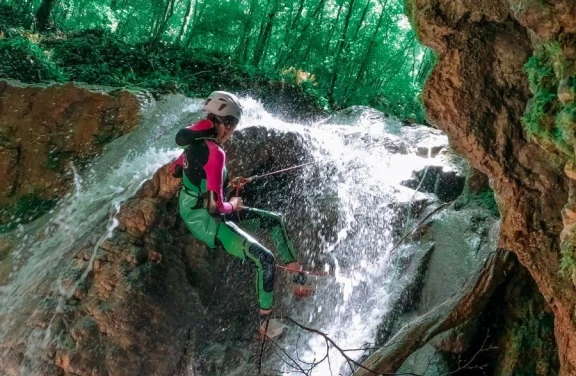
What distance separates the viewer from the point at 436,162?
9906 mm

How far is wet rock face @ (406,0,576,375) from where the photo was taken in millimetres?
4000

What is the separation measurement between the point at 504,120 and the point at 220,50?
2237cm

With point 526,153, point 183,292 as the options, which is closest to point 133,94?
point 183,292

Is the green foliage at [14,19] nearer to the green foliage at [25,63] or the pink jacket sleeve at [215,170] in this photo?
the green foliage at [25,63]

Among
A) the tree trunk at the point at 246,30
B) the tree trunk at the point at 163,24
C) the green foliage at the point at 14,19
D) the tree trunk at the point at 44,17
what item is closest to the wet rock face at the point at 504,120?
the tree trunk at the point at 163,24

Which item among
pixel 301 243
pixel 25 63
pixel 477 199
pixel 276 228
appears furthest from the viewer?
pixel 25 63

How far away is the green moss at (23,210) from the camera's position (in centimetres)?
814

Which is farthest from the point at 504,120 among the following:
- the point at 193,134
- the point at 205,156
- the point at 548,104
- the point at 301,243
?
the point at 301,243

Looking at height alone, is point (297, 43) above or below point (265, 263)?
above

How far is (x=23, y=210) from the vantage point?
8.40 m

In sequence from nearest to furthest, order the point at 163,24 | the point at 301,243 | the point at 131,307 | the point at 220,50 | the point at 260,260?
1. the point at 260,260
2. the point at 131,307
3. the point at 301,243
4. the point at 163,24
5. the point at 220,50

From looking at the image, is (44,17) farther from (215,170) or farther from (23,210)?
(215,170)

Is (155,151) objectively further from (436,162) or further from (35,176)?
(436,162)

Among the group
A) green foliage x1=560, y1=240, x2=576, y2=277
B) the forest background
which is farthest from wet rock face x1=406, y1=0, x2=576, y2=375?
the forest background
